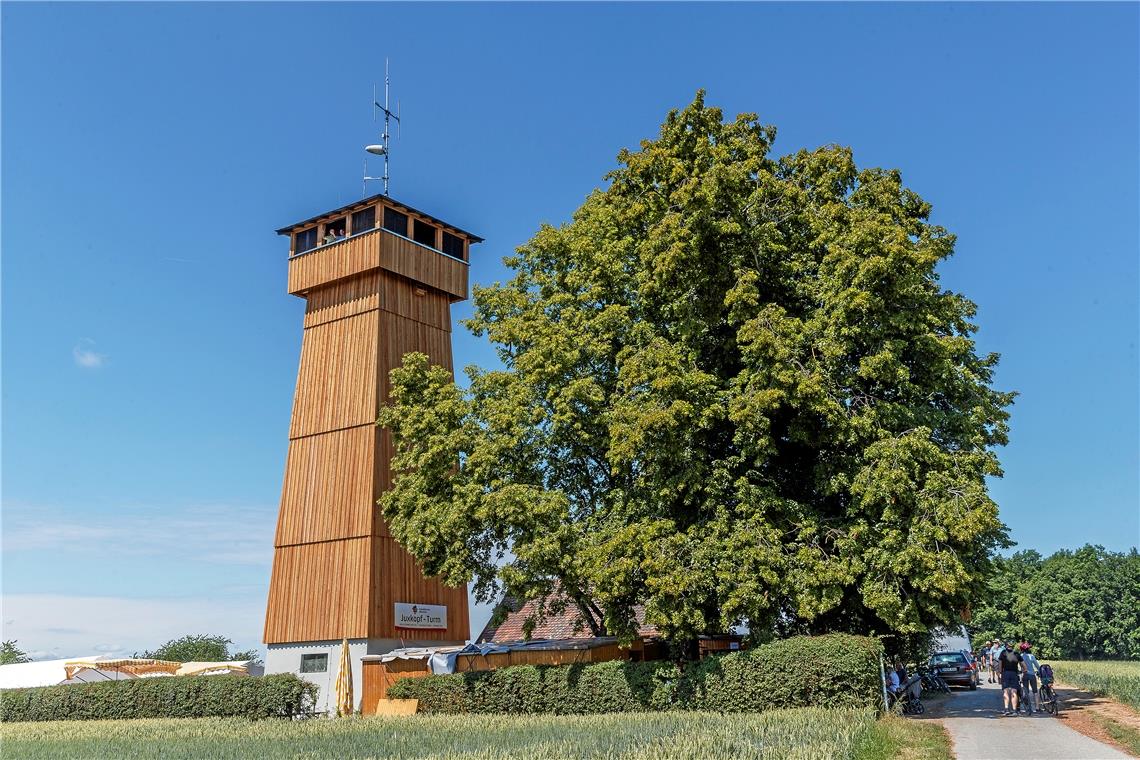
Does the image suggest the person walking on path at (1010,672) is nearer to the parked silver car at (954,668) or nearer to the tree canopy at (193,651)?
the parked silver car at (954,668)

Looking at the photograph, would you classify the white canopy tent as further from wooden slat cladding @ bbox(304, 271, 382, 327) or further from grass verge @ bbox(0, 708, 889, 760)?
grass verge @ bbox(0, 708, 889, 760)

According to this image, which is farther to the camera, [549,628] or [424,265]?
[424,265]

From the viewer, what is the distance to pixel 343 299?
37.6m

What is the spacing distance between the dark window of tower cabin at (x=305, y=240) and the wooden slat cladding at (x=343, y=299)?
2.04 meters

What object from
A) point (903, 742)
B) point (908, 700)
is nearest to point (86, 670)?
point (908, 700)

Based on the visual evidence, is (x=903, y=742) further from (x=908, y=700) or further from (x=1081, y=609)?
(x=1081, y=609)

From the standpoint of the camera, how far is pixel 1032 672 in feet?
77.7

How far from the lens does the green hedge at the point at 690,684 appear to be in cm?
2102

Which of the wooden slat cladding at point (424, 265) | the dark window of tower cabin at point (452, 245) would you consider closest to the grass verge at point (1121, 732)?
the wooden slat cladding at point (424, 265)

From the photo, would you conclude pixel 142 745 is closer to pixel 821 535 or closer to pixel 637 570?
pixel 637 570

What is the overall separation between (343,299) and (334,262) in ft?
5.08

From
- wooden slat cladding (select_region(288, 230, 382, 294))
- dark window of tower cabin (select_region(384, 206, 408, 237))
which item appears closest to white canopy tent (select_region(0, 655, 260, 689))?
wooden slat cladding (select_region(288, 230, 382, 294))

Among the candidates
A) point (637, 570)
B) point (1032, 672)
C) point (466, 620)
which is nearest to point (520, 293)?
point (637, 570)

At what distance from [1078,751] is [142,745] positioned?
692 inches
